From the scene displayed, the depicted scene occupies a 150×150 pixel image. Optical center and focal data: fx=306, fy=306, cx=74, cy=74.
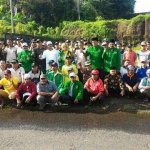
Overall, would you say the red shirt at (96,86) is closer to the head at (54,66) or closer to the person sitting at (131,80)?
the person sitting at (131,80)

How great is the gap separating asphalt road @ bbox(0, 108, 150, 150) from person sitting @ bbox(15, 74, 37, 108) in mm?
350

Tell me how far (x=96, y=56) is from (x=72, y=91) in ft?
4.99

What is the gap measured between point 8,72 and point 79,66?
7.92 ft

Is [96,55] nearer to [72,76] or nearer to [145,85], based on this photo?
[72,76]

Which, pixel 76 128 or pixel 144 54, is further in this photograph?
pixel 144 54

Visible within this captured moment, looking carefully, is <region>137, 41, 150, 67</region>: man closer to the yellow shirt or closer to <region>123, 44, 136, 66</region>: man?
<region>123, 44, 136, 66</region>: man

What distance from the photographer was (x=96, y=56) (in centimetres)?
977

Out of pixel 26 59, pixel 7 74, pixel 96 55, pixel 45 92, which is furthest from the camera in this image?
pixel 26 59

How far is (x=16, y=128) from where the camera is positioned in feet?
24.8

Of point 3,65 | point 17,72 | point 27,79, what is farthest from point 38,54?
point 27,79

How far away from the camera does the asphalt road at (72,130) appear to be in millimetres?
6328

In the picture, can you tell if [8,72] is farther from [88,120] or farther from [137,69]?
[137,69]

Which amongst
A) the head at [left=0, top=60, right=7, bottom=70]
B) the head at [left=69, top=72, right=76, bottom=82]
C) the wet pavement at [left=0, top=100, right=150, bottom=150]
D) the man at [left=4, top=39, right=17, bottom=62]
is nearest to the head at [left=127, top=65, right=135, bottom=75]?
the wet pavement at [left=0, top=100, right=150, bottom=150]

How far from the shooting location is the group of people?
893 cm
